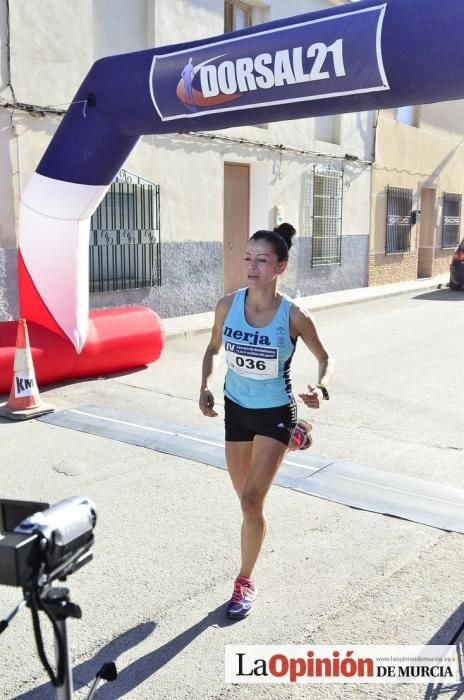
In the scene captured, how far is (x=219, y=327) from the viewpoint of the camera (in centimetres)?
379

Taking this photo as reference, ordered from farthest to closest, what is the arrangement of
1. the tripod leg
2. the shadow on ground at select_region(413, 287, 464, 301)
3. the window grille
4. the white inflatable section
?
1. the shadow on ground at select_region(413, 287, 464, 301)
2. the window grille
3. the white inflatable section
4. the tripod leg

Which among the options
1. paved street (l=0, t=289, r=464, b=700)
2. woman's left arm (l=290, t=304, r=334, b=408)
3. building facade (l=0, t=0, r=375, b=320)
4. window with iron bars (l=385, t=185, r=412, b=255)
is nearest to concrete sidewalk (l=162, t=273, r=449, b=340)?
building facade (l=0, t=0, r=375, b=320)

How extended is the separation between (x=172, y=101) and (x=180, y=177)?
247 inches

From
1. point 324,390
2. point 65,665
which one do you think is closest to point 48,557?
point 65,665

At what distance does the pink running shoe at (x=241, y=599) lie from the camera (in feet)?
11.0

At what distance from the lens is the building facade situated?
989 cm

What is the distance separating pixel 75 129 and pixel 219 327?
4.13 metres

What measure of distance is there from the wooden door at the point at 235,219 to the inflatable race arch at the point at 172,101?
6124mm

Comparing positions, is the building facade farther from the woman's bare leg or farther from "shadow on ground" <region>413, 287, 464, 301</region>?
A: the woman's bare leg

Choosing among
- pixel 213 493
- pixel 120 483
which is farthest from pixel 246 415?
pixel 120 483

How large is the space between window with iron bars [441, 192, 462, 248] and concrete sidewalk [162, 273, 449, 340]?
1245 millimetres

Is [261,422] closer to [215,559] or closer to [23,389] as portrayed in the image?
[215,559]

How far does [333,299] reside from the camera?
50.9ft

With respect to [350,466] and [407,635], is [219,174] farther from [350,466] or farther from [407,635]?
[407,635]
